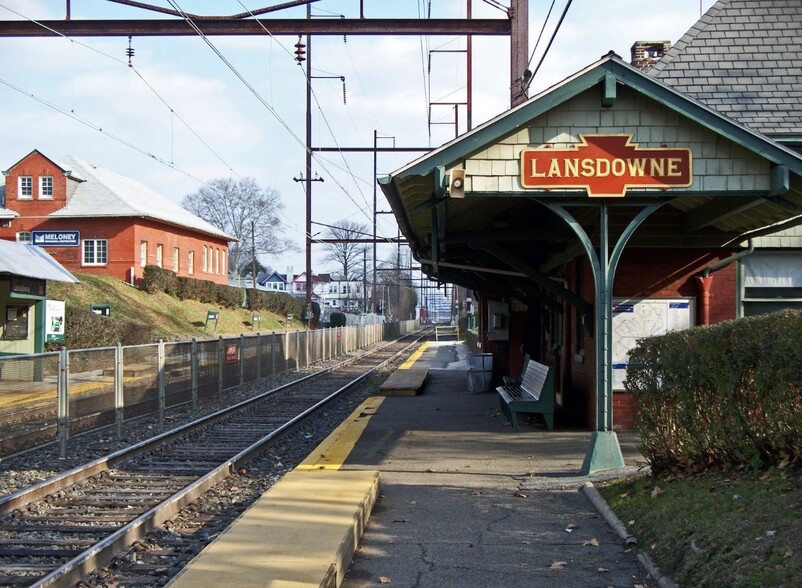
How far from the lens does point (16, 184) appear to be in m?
47.2

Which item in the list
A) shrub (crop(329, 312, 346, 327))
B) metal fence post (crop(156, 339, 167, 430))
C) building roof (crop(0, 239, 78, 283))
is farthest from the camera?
shrub (crop(329, 312, 346, 327))

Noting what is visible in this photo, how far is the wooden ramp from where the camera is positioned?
20.5 meters

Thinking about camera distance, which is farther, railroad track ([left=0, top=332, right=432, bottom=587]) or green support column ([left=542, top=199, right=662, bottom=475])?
green support column ([left=542, top=199, right=662, bottom=475])

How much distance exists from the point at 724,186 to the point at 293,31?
10127mm

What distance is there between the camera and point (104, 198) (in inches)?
1912

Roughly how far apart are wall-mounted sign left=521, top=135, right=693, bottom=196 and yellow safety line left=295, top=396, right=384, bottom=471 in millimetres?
4047

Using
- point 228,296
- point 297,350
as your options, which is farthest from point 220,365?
point 228,296

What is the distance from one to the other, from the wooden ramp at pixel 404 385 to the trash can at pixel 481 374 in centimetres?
125

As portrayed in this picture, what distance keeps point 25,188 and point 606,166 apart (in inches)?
1729

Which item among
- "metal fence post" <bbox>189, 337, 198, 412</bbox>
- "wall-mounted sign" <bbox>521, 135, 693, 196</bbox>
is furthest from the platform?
"metal fence post" <bbox>189, 337, 198, 412</bbox>

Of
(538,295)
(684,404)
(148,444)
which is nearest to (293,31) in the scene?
(538,295)

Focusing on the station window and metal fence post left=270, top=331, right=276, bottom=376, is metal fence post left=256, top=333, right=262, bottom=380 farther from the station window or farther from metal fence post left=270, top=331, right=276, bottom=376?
the station window

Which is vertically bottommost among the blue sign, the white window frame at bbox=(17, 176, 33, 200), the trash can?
the trash can

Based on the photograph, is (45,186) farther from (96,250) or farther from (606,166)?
(606,166)
